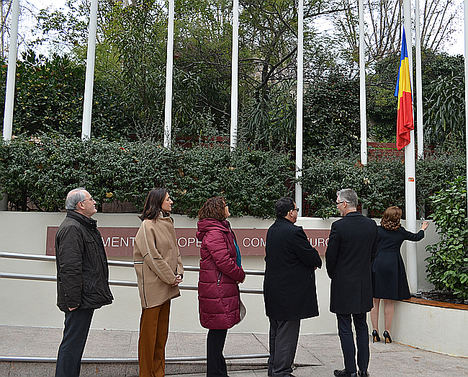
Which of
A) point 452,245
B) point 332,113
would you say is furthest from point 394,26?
point 452,245

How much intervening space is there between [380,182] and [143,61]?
191 inches

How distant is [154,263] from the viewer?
3.75m

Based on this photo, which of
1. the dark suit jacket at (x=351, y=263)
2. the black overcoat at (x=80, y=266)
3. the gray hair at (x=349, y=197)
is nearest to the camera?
the black overcoat at (x=80, y=266)

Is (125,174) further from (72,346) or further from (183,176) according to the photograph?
(72,346)

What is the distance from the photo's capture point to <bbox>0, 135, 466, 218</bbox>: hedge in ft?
19.0

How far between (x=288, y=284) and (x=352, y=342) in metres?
0.87

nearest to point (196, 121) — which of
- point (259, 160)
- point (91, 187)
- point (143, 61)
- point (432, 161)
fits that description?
point (143, 61)

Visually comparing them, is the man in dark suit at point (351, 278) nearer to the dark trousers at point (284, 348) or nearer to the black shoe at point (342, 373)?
the black shoe at point (342, 373)

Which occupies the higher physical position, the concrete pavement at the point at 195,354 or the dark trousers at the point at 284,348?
the dark trousers at the point at 284,348

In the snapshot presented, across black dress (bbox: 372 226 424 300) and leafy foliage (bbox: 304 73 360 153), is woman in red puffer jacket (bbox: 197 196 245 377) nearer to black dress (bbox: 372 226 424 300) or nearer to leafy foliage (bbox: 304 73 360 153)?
black dress (bbox: 372 226 424 300)

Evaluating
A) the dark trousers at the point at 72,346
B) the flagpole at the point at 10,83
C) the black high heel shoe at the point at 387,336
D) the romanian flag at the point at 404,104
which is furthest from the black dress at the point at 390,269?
the flagpole at the point at 10,83

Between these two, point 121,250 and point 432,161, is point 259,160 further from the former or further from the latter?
point 432,161

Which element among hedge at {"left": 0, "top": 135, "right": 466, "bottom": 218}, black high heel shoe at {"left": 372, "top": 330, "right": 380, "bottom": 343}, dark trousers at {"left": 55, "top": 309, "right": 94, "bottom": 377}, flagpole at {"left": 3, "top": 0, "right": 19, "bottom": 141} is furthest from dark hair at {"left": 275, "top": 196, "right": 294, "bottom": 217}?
flagpole at {"left": 3, "top": 0, "right": 19, "bottom": 141}

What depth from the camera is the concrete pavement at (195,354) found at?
160 inches
